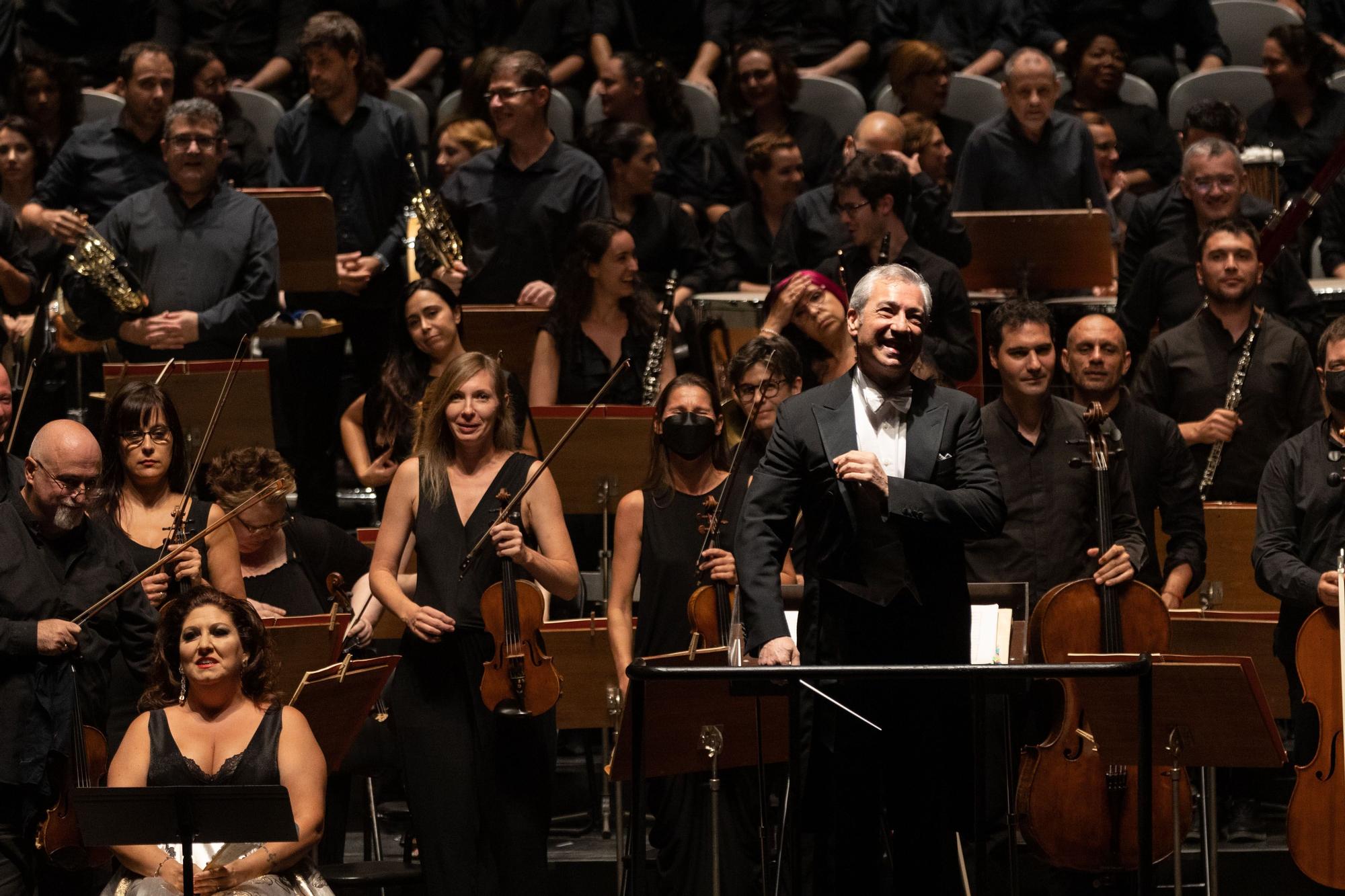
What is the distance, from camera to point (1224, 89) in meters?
7.86

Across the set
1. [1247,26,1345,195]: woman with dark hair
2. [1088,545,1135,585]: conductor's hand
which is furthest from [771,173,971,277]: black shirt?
[1247,26,1345,195]: woman with dark hair

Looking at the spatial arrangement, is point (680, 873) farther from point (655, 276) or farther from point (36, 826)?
point (655, 276)

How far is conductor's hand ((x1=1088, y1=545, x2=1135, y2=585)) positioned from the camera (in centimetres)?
417

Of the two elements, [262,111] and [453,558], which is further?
[262,111]

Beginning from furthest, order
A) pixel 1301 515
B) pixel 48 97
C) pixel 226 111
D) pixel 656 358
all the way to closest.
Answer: pixel 226 111, pixel 48 97, pixel 656 358, pixel 1301 515

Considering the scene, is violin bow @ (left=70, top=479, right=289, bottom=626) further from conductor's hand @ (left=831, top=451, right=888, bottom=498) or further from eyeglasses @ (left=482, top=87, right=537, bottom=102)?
eyeglasses @ (left=482, top=87, right=537, bottom=102)

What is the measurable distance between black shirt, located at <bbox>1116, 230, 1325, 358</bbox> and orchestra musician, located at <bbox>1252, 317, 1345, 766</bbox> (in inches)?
53.1

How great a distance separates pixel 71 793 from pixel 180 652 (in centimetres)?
38

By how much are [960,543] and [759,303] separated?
8.48ft

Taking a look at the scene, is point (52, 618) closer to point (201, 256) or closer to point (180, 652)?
point (180, 652)

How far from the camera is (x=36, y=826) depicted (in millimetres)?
4113

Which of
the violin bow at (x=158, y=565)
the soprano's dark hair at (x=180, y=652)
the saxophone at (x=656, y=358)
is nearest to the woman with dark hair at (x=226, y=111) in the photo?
the saxophone at (x=656, y=358)

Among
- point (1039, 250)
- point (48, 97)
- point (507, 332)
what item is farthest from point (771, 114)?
point (48, 97)

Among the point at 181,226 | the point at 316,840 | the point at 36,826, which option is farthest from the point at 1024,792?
the point at 181,226
